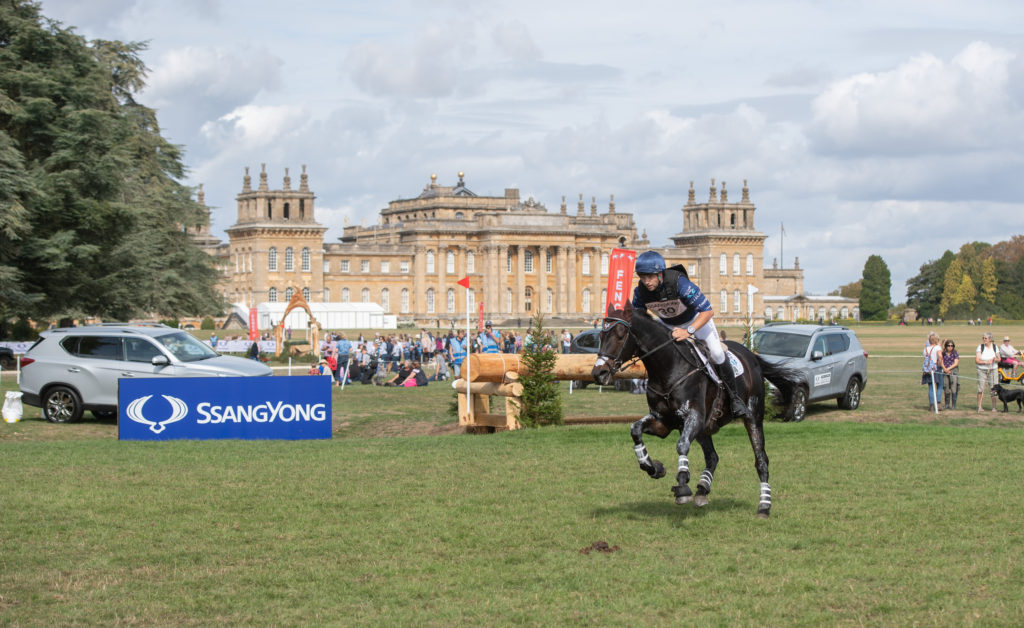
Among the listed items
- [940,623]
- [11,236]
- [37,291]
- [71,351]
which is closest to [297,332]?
[37,291]

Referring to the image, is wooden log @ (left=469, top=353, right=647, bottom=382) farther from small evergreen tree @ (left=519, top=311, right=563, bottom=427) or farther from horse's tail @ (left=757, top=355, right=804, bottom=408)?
horse's tail @ (left=757, top=355, right=804, bottom=408)

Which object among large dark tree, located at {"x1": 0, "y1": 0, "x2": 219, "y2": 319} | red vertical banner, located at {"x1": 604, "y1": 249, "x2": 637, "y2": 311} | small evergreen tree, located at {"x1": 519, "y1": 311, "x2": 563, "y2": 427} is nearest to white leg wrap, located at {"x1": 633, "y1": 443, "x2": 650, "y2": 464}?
small evergreen tree, located at {"x1": 519, "y1": 311, "x2": 563, "y2": 427}

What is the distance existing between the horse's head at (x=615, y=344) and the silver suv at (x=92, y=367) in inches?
510

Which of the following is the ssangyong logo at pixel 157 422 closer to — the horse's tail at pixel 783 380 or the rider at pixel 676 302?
the horse's tail at pixel 783 380

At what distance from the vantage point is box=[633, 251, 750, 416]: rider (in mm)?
9773

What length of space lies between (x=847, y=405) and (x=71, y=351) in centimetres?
1574

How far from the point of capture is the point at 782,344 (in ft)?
78.4

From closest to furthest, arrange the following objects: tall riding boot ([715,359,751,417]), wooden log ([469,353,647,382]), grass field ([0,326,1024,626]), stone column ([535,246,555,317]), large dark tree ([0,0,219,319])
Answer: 1. grass field ([0,326,1024,626])
2. tall riding boot ([715,359,751,417])
3. wooden log ([469,353,647,382])
4. large dark tree ([0,0,219,319])
5. stone column ([535,246,555,317])

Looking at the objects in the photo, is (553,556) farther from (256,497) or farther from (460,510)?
(256,497)

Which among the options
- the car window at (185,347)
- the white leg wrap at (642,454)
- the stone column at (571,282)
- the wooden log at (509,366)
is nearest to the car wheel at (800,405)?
the wooden log at (509,366)

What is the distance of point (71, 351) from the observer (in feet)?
69.4

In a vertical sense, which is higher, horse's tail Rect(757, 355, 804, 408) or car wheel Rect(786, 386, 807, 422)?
horse's tail Rect(757, 355, 804, 408)

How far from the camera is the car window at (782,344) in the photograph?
76.9ft

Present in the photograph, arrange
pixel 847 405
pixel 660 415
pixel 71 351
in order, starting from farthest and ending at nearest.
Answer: pixel 847 405 < pixel 71 351 < pixel 660 415
